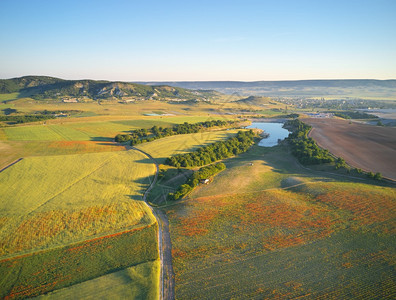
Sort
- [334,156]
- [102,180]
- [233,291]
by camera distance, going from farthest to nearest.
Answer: [334,156], [102,180], [233,291]

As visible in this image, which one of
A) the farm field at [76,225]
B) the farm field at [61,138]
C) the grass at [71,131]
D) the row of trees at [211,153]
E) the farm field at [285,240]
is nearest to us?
the farm field at [285,240]

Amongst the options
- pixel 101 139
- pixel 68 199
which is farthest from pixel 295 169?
pixel 101 139

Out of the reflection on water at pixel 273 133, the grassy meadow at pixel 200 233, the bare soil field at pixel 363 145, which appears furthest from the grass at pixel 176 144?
the bare soil field at pixel 363 145

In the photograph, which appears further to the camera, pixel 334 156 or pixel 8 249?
pixel 334 156

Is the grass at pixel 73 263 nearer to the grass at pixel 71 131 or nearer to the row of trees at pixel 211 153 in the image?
the row of trees at pixel 211 153

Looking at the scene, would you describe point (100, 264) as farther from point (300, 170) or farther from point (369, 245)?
point (300, 170)

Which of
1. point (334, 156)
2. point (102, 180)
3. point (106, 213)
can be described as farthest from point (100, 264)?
point (334, 156)
